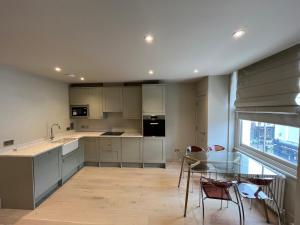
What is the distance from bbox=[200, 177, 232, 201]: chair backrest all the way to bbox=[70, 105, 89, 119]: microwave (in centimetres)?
374

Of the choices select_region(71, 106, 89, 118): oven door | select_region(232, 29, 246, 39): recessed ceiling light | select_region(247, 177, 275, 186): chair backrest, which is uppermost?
select_region(232, 29, 246, 39): recessed ceiling light

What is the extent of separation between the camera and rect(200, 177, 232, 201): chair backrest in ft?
6.96

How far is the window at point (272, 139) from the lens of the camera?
242 centimetres

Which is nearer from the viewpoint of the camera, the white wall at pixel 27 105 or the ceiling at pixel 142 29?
the ceiling at pixel 142 29

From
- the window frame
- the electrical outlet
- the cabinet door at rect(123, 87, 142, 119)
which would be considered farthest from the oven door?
the window frame

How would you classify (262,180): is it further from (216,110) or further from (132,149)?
(132,149)

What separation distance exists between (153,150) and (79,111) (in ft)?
7.90

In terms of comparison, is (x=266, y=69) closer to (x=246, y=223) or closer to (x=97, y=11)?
(x=246, y=223)

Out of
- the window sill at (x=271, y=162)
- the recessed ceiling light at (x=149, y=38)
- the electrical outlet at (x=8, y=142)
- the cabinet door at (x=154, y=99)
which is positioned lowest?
the window sill at (x=271, y=162)

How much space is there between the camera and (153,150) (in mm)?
4523

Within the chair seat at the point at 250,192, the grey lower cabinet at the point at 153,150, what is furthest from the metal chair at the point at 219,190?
the grey lower cabinet at the point at 153,150

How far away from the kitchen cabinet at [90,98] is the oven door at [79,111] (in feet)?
0.38

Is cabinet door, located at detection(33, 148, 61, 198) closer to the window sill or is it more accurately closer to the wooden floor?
the wooden floor

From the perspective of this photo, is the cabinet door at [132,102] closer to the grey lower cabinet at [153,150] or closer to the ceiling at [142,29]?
the grey lower cabinet at [153,150]
